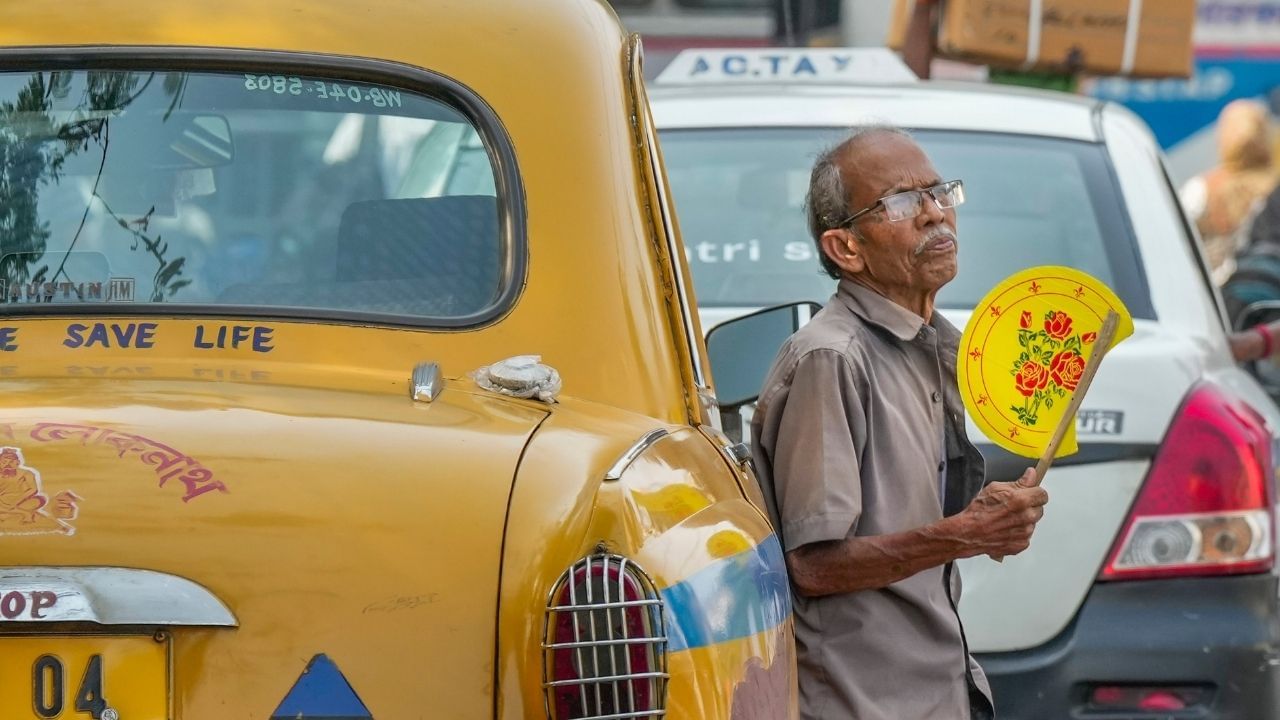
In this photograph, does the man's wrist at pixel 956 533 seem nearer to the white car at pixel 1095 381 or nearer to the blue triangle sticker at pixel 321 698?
the white car at pixel 1095 381

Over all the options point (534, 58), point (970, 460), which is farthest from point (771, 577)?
point (534, 58)

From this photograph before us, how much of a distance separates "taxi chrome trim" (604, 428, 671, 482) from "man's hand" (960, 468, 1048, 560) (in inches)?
20.1

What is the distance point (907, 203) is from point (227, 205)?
3.56ft

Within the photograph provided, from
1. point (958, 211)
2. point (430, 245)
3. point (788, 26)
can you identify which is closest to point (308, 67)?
point (430, 245)

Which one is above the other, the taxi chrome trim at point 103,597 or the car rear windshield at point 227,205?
the car rear windshield at point 227,205

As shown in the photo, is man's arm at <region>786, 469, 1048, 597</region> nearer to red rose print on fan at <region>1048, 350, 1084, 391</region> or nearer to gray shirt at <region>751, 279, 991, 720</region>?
gray shirt at <region>751, 279, 991, 720</region>

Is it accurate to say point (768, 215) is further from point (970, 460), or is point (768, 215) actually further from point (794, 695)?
point (794, 695)

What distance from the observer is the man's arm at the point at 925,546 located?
303cm

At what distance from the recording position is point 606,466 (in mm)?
→ 2578

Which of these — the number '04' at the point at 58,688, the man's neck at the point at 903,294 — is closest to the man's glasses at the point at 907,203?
the man's neck at the point at 903,294

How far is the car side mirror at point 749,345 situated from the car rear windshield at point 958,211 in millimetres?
1275

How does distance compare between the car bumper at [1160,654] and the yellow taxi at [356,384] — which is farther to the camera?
the car bumper at [1160,654]

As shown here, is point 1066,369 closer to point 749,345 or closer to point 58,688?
point 749,345

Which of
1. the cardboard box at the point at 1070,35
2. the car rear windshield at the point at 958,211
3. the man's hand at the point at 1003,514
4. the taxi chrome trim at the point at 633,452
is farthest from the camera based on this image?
the cardboard box at the point at 1070,35
